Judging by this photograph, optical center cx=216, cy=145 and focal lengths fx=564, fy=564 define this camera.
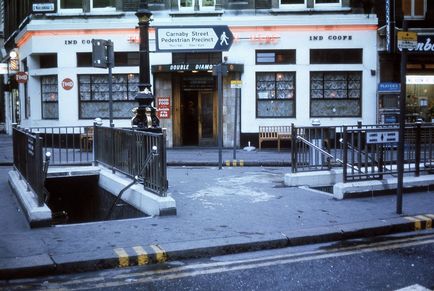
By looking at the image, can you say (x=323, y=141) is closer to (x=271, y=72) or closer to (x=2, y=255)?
(x=2, y=255)

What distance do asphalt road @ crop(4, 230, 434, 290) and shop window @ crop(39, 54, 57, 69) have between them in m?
19.3

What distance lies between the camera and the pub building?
23.0m

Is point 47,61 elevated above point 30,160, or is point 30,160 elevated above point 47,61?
point 47,61

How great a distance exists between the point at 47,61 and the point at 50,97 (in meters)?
1.56

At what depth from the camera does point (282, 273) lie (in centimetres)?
616

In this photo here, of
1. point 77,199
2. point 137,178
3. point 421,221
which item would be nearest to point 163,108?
point 77,199

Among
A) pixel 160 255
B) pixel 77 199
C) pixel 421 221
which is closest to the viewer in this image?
pixel 160 255

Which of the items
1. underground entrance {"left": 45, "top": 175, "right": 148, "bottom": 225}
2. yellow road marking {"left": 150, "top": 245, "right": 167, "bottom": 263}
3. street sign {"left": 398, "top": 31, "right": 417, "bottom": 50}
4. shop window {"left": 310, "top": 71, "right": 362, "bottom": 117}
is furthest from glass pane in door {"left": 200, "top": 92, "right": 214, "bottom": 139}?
yellow road marking {"left": 150, "top": 245, "right": 167, "bottom": 263}

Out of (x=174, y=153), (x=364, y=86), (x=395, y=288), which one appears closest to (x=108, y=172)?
(x=395, y=288)

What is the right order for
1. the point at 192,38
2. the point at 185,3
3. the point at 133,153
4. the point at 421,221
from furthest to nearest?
1. the point at 185,3
2. the point at 192,38
3. the point at 133,153
4. the point at 421,221

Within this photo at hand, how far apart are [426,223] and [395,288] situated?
2.91 meters

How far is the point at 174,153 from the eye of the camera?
830 inches

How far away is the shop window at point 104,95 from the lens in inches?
931

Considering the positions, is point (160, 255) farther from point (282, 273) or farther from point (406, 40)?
point (406, 40)
